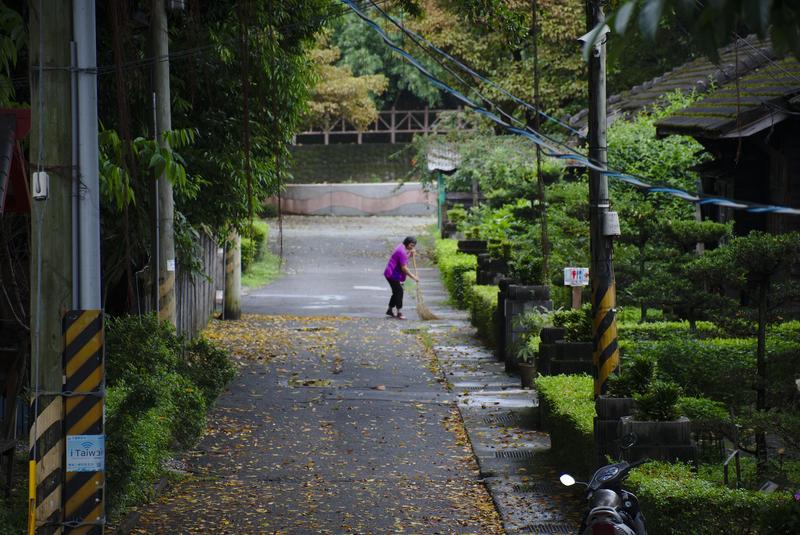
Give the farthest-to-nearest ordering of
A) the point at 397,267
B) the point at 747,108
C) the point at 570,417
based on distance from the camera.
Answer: the point at 397,267 < the point at 747,108 < the point at 570,417

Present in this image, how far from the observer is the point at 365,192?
53.6 metres

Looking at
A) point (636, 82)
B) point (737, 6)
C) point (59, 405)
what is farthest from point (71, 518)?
point (636, 82)

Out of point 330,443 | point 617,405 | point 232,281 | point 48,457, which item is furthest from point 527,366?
point 48,457

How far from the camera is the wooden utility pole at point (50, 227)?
7.89 meters

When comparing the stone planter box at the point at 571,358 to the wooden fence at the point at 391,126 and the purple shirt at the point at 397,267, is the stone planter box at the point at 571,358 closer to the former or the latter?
the purple shirt at the point at 397,267

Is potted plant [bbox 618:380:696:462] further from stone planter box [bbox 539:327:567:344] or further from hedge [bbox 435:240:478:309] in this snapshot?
hedge [bbox 435:240:478:309]

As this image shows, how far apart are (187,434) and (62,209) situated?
535 cm

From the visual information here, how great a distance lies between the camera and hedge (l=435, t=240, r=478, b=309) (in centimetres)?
2683

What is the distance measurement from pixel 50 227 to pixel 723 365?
718 cm

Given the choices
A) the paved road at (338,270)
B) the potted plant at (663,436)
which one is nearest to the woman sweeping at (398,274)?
the paved road at (338,270)

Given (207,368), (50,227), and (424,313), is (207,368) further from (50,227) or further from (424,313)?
(424,313)

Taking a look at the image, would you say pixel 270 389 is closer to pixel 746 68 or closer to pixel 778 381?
pixel 778 381

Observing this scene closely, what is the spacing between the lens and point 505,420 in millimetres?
14758

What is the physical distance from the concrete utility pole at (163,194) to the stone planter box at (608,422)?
582 centimetres
